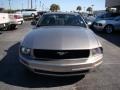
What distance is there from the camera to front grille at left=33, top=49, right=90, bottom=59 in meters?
5.38

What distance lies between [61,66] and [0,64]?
2.95 metres

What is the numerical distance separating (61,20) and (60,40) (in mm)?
2123

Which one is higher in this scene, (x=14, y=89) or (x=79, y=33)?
(x=79, y=33)

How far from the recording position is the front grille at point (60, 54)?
538cm

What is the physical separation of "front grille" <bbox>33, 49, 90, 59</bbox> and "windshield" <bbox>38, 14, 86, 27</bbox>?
2.13 meters

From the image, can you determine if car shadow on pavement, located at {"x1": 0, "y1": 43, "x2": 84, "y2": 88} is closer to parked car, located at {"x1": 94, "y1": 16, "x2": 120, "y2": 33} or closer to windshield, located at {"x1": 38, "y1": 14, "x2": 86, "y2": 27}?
windshield, located at {"x1": 38, "y1": 14, "x2": 86, "y2": 27}

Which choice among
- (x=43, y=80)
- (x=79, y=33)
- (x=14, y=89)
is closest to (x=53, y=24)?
(x=79, y=33)

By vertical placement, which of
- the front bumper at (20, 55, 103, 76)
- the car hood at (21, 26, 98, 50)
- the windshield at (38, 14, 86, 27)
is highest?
the windshield at (38, 14, 86, 27)

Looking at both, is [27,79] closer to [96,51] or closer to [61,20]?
[96,51]

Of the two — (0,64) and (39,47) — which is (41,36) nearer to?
(39,47)

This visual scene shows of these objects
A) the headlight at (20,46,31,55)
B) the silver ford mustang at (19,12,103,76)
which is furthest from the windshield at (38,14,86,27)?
the headlight at (20,46,31,55)

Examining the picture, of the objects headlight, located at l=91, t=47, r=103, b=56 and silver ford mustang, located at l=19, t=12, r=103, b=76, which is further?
headlight, located at l=91, t=47, r=103, b=56

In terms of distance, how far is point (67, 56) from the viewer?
5.38 metres

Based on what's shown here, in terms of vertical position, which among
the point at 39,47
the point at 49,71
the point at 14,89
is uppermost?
the point at 39,47
